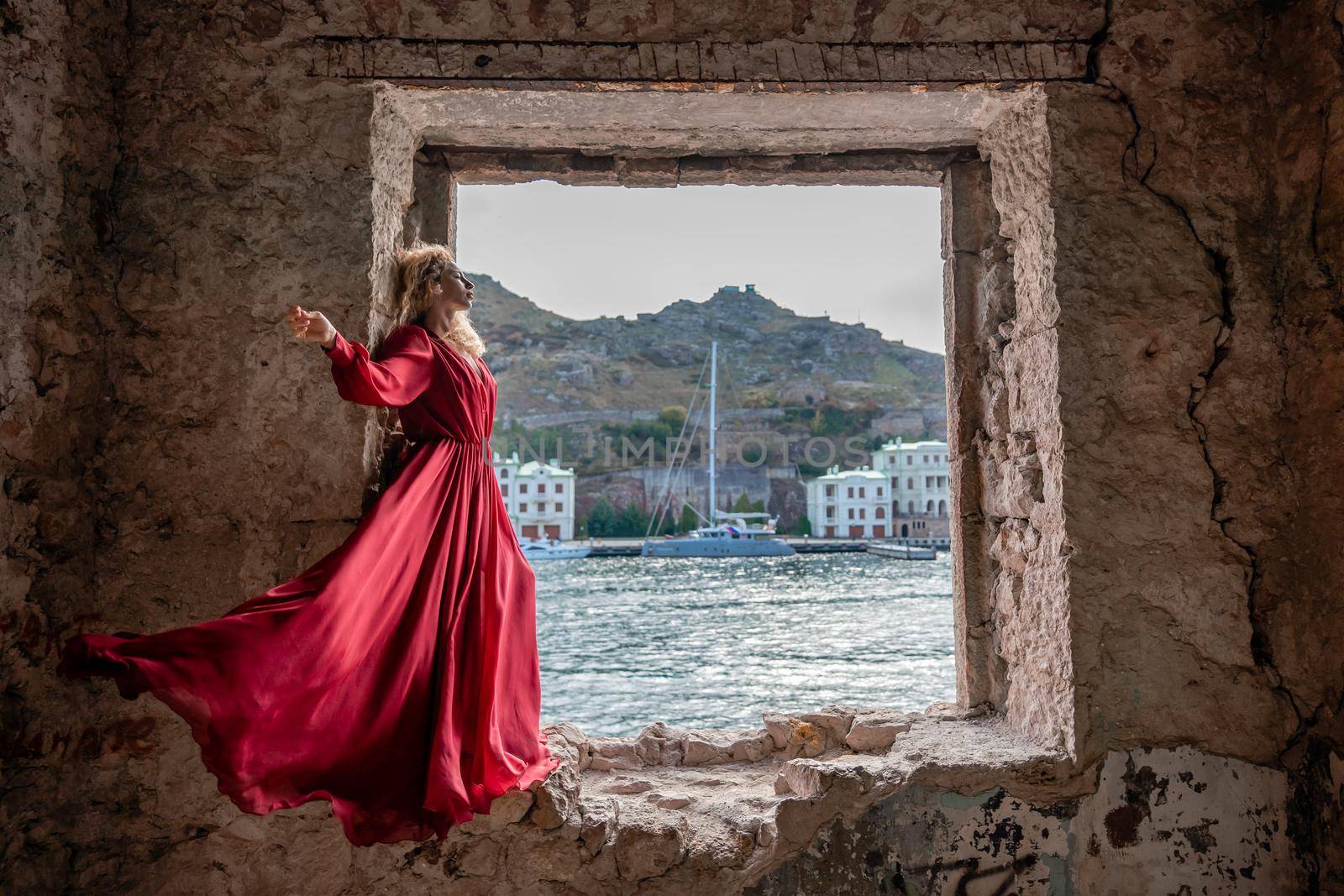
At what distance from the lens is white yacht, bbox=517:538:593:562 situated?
10711 millimetres

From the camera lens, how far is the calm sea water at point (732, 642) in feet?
12.8

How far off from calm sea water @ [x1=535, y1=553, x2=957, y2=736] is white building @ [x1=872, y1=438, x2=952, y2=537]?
8.05ft

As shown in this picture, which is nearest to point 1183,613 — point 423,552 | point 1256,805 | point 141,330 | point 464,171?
point 1256,805

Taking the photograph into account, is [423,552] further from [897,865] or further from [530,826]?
[897,865]

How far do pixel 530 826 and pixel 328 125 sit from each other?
5.87ft

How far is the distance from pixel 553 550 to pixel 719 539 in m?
2.57

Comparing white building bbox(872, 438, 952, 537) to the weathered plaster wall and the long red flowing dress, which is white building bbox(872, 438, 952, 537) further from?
the weathered plaster wall

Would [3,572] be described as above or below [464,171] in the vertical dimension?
below

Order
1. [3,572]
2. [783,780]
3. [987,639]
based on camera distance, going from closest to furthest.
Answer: [3,572] < [783,780] < [987,639]

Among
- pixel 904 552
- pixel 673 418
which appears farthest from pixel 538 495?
pixel 904 552

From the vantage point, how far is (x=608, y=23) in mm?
2084

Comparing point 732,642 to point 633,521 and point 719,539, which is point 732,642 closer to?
point 719,539

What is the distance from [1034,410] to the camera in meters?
2.24

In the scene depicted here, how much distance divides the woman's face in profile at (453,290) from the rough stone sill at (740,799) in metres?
1.20
